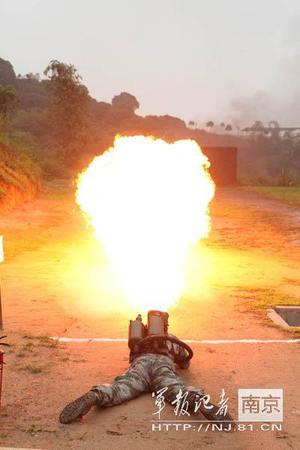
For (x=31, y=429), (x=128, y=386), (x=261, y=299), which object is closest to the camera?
(x=31, y=429)

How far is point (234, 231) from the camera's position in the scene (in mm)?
25719

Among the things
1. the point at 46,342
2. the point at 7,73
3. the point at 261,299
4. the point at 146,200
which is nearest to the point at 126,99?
the point at 7,73

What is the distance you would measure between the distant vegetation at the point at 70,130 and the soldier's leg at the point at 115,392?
25440 millimetres

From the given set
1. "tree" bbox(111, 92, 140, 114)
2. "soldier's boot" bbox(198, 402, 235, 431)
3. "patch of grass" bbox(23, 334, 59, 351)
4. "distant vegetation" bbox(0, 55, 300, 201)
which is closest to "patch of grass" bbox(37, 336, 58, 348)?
"patch of grass" bbox(23, 334, 59, 351)

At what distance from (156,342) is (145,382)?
2.50 feet

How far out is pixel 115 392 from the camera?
6.68 metres

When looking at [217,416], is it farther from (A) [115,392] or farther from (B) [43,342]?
(B) [43,342]

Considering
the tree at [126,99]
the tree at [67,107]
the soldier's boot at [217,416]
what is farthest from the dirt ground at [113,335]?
the tree at [126,99]

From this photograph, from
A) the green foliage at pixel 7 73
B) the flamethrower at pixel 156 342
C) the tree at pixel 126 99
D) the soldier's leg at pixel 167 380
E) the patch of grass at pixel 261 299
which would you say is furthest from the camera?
the tree at pixel 126 99

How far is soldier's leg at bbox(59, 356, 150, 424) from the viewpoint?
→ 616 cm

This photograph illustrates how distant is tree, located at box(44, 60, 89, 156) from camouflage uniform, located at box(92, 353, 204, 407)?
63589mm

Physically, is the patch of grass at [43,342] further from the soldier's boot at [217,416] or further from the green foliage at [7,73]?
the green foliage at [7,73]

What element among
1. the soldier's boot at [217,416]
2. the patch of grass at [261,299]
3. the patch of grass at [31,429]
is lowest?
the patch of grass at [31,429]

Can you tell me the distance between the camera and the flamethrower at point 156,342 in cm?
775
